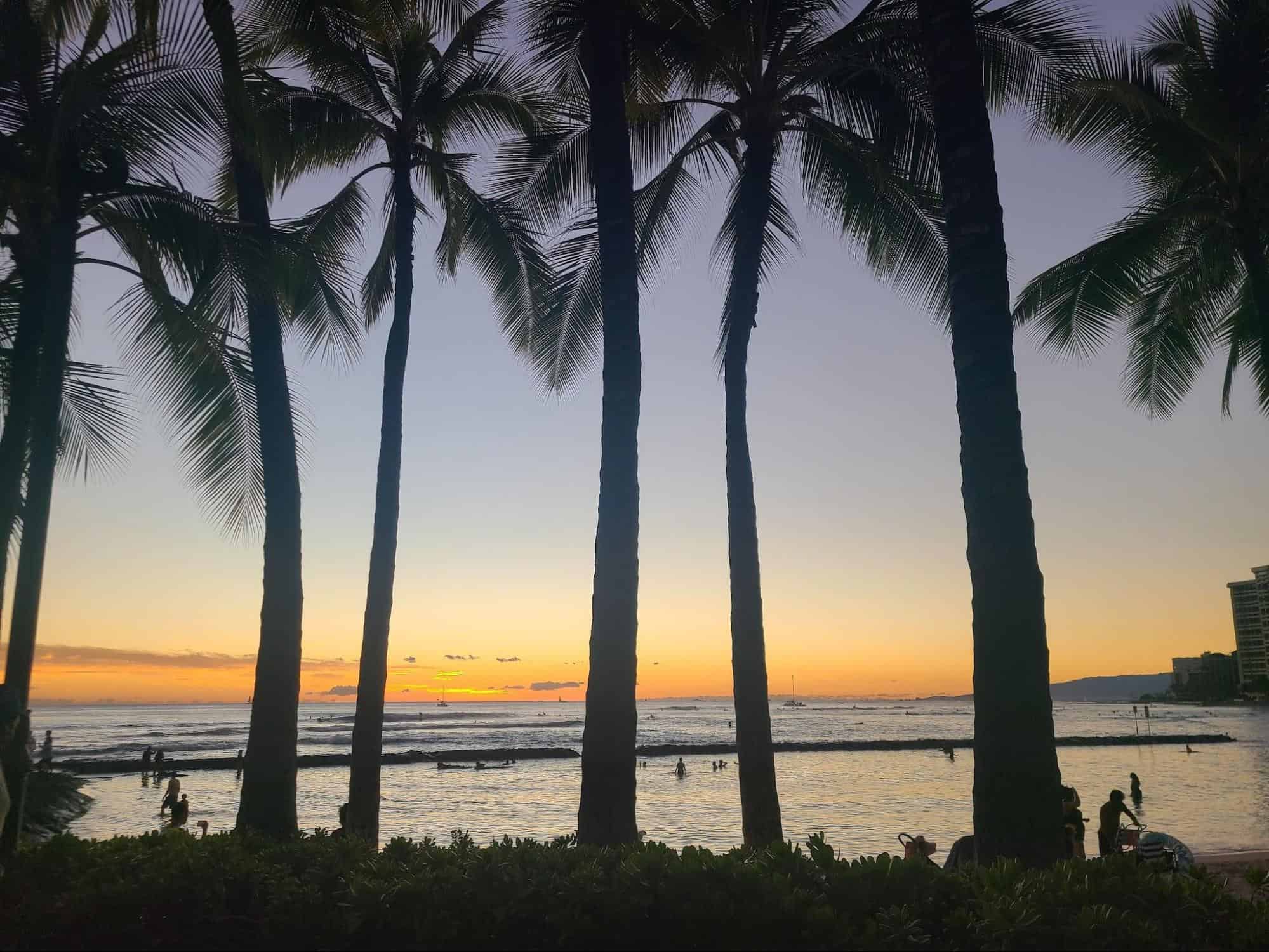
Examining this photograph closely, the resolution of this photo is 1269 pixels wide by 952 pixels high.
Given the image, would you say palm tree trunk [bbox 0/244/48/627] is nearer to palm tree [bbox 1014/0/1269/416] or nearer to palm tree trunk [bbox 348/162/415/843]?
palm tree trunk [bbox 348/162/415/843]

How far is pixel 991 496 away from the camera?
21.7 ft

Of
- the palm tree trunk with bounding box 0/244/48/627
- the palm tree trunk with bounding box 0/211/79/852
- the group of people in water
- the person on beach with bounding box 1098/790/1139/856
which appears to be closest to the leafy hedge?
the group of people in water

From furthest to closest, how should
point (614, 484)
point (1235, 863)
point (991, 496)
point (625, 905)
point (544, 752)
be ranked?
1. point (544, 752)
2. point (1235, 863)
3. point (614, 484)
4. point (991, 496)
5. point (625, 905)

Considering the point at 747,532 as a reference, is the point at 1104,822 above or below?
Result: below

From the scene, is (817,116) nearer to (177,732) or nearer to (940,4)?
(940,4)

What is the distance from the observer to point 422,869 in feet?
17.6

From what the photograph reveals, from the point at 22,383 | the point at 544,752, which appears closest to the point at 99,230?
the point at 22,383

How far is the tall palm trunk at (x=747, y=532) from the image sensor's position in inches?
505

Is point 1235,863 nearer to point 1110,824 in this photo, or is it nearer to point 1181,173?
point 1110,824

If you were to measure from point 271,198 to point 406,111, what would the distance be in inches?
113

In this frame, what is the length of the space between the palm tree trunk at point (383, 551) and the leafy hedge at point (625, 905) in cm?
781

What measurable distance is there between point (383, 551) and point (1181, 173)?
15.4 m

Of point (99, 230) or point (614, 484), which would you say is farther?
point (99, 230)

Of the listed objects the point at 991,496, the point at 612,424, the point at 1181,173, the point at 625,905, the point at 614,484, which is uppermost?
the point at 1181,173
